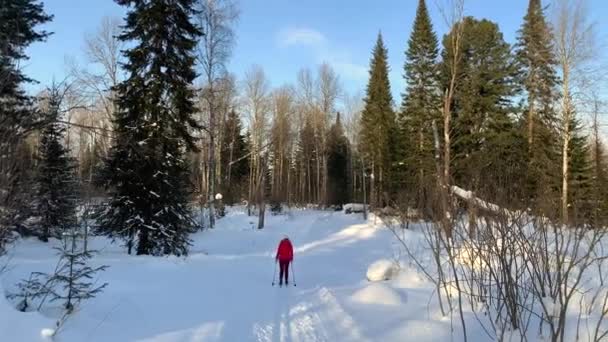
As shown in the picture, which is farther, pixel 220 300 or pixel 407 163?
pixel 407 163

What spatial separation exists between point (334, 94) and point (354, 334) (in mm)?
44366

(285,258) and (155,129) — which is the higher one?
(155,129)

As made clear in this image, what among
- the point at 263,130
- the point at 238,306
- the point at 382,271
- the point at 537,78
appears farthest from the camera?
the point at 263,130

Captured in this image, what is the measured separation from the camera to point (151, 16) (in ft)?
60.0

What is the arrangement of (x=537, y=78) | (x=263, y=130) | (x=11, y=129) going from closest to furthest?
(x=11, y=129) < (x=537, y=78) < (x=263, y=130)

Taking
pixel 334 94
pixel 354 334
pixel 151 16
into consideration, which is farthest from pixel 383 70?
pixel 354 334

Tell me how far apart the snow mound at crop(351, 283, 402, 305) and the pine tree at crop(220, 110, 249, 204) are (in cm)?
3984

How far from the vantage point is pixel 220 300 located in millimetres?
10438

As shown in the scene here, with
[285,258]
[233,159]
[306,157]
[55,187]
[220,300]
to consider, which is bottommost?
[220,300]

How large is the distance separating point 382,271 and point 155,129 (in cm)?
961

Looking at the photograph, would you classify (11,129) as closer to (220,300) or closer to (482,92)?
(220,300)

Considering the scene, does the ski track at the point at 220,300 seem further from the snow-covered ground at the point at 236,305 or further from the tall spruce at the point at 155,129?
the tall spruce at the point at 155,129

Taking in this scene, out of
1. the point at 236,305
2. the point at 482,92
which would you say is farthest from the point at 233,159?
the point at 236,305

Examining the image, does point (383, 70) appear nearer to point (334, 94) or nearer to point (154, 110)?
point (334, 94)
